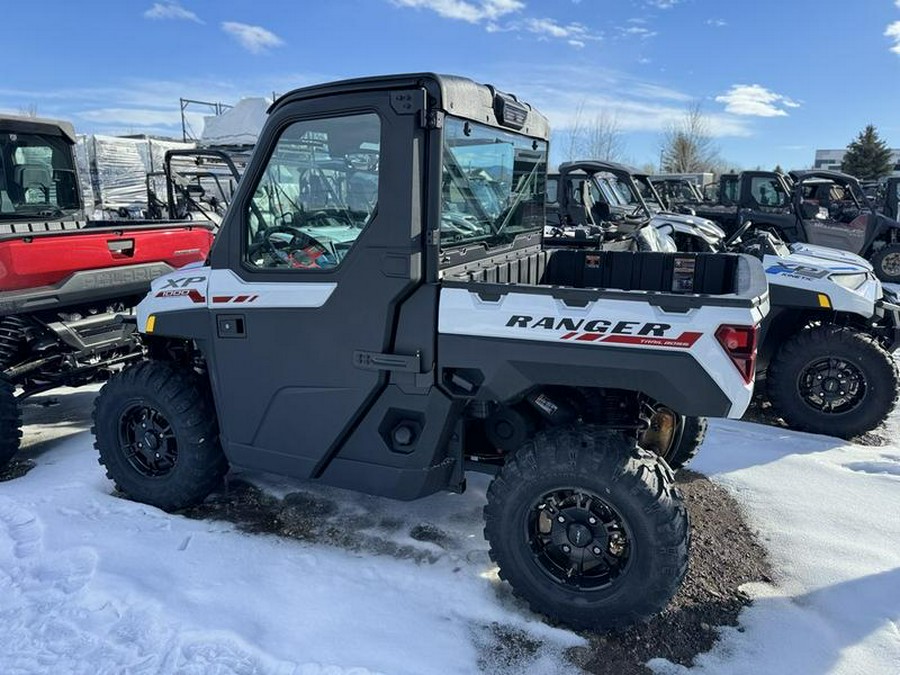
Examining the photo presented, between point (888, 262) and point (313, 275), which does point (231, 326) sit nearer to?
point (313, 275)

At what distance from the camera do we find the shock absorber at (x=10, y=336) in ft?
14.6

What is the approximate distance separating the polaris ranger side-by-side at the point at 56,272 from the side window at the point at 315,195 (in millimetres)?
2227

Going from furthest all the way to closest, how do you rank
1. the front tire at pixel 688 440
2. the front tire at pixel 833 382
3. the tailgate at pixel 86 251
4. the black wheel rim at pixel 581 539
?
the front tire at pixel 833 382 < the tailgate at pixel 86 251 < the front tire at pixel 688 440 < the black wheel rim at pixel 581 539

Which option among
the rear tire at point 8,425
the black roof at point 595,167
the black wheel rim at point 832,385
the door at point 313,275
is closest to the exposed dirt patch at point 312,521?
the door at point 313,275

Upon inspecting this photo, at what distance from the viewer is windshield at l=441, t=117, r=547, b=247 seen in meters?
2.94

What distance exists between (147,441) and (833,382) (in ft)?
16.4

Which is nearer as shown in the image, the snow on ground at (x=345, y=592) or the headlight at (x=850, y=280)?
the snow on ground at (x=345, y=592)

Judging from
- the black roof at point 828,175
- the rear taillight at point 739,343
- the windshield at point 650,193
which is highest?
the black roof at point 828,175

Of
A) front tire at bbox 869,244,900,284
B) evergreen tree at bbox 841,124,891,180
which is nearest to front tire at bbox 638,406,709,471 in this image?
front tire at bbox 869,244,900,284

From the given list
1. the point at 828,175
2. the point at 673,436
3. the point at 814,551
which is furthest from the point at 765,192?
the point at 814,551

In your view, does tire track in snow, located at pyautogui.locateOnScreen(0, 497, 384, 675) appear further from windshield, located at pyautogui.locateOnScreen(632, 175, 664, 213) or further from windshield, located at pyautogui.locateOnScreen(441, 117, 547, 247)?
windshield, located at pyautogui.locateOnScreen(632, 175, 664, 213)

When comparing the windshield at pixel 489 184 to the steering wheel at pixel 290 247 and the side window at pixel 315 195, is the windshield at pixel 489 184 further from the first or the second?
the steering wheel at pixel 290 247

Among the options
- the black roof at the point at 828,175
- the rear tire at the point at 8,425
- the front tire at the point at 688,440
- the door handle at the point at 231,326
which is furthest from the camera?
the black roof at the point at 828,175

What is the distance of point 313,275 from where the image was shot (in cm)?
302
